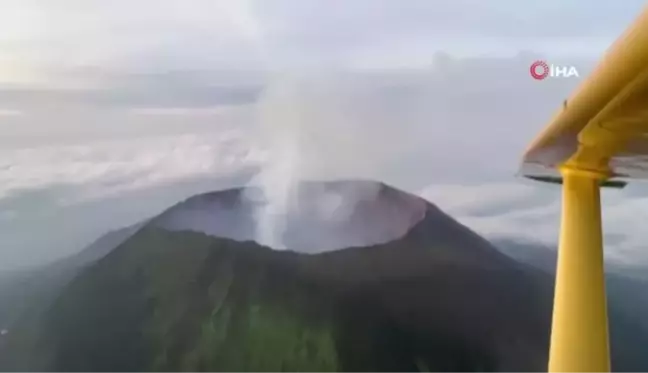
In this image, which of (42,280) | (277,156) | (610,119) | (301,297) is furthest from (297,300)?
(610,119)

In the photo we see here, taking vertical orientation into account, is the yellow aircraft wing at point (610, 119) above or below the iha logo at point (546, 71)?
below

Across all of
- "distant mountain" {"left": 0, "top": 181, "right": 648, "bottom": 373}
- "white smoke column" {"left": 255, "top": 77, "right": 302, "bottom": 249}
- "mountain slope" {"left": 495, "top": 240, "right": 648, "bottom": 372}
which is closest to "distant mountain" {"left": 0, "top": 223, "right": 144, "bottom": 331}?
"distant mountain" {"left": 0, "top": 181, "right": 648, "bottom": 373}

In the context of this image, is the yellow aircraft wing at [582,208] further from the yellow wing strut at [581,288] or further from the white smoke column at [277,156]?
the white smoke column at [277,156]

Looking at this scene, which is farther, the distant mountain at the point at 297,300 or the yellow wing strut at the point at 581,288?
the distant mountain at the point at 297,300

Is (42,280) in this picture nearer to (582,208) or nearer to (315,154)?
(315,154)

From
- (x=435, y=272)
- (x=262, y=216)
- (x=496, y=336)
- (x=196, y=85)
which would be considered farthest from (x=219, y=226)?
(x=496, y=336)

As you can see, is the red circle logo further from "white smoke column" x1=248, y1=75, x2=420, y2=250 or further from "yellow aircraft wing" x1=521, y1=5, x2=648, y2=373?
→ "yellow aircraft wing" x1=521, y1=5, x2=648, y2=373

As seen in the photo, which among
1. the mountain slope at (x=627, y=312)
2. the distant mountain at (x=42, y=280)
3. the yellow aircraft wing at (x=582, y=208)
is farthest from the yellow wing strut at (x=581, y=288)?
the distant mountain at (x=42, y=280)

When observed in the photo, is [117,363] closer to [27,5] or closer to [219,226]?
[219,226]
